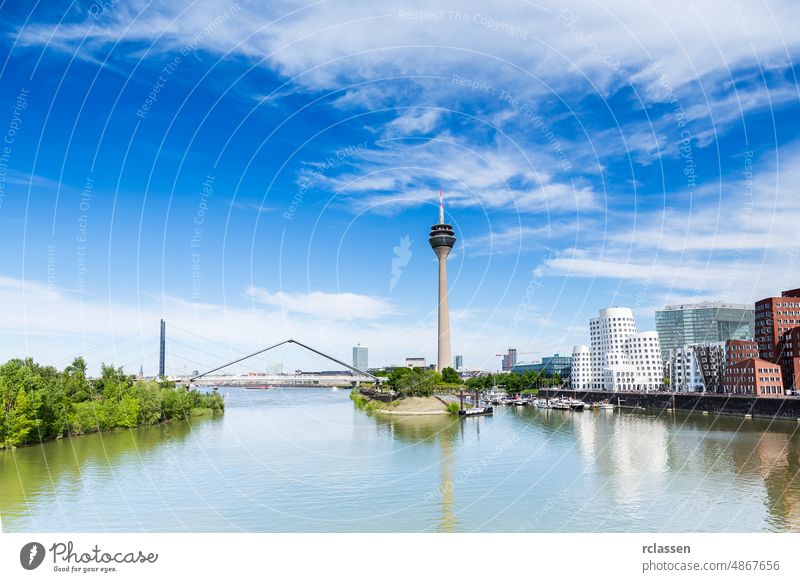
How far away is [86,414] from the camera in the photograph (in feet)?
84.9

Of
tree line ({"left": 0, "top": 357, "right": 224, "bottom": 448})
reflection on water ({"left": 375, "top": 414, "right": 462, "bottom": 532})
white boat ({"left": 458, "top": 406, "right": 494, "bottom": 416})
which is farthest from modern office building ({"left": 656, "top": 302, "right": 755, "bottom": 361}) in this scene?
tree line ({"left": 0, "top": 357, "right": 224, "bottom": 448})

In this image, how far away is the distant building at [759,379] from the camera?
114 ft

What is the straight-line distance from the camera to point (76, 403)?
28406 mm

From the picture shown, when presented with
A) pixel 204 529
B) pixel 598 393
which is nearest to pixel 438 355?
pixel 598 393

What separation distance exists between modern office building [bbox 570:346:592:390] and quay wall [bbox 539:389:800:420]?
769cm

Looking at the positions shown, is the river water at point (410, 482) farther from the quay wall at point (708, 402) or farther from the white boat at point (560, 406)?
the white boat at point (560, 406)

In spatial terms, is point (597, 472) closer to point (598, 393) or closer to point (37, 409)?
point (37, 409)

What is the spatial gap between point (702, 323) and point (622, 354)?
31.6 m

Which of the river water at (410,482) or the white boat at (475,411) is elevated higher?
the river water at (410,482)

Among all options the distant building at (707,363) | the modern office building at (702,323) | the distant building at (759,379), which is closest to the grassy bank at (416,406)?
the distant building at (759,379)
